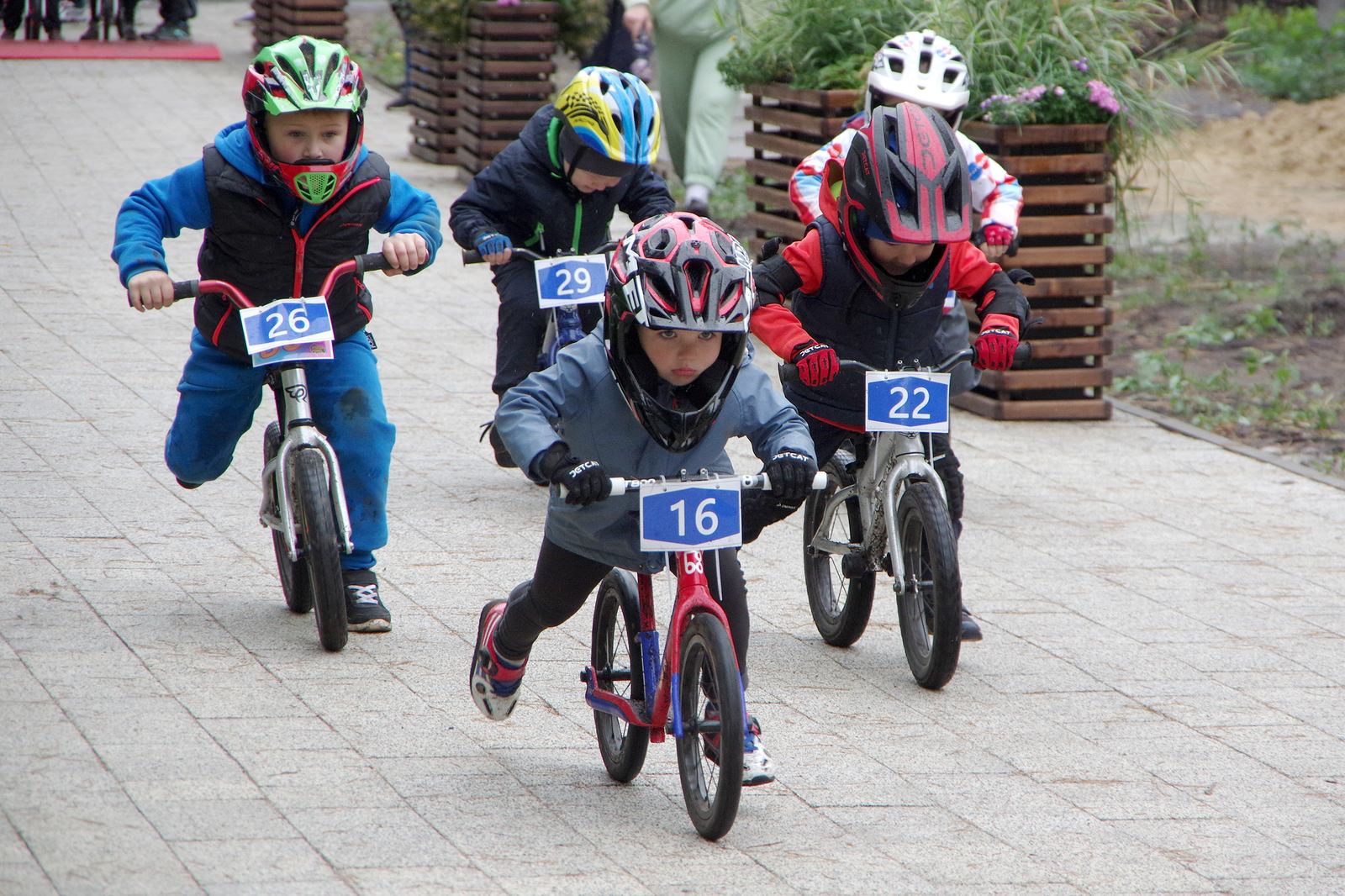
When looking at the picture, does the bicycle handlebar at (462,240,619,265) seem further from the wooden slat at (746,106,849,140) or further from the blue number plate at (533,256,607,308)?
the wooden slat at (746,106,849,140)

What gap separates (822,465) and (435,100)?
32.7ft

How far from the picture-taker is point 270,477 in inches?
217

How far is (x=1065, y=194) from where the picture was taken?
29.7 ft

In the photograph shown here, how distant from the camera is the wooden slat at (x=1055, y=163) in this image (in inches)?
352

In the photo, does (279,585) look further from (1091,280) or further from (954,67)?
(1091,280)

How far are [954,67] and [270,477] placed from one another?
293cm

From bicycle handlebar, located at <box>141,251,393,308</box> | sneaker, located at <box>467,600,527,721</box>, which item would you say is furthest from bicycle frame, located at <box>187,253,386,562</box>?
sneaker, located at <box>467,600,527,721</box>

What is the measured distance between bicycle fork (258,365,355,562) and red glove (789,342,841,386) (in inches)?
55.7

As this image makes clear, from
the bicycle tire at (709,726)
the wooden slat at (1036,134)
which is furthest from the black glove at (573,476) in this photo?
the wooden slat at (1036,134)

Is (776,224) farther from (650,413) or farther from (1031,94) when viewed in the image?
(650,413)

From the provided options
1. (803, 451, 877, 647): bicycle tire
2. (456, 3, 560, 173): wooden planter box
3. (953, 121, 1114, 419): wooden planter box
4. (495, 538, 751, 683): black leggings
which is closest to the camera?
→ (495, 538, 751, 683): black leggings

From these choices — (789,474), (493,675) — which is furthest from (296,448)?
(789,474)

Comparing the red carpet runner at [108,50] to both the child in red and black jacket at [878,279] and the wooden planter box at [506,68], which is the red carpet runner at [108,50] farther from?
the child in red and black jacket at [878,279]

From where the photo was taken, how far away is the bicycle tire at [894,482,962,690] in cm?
516
